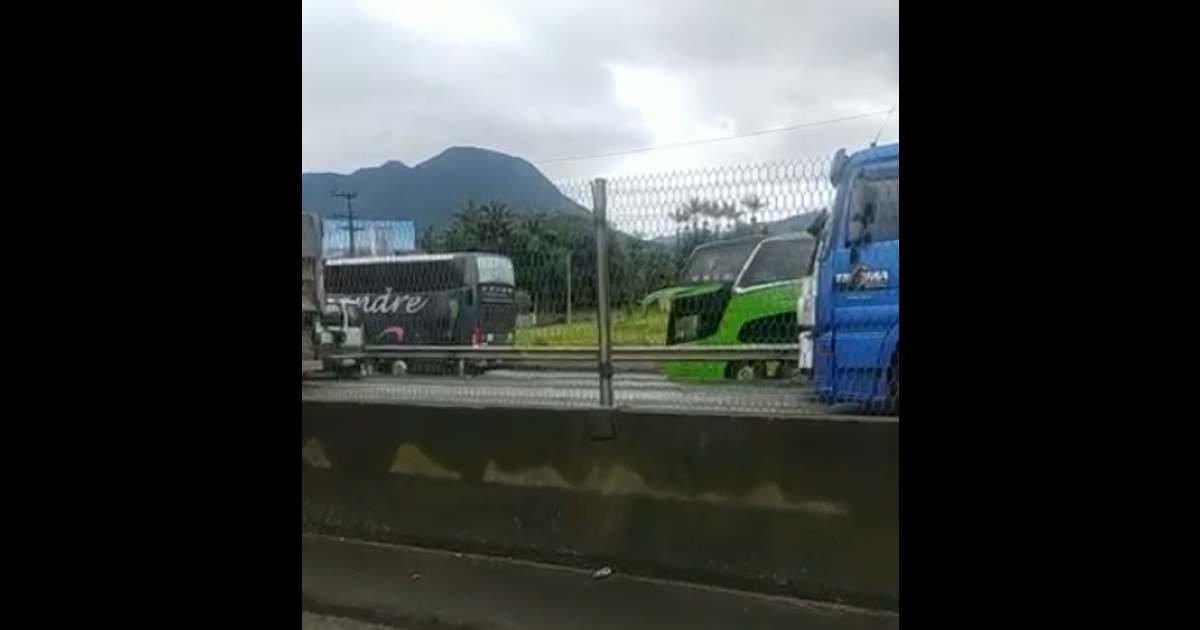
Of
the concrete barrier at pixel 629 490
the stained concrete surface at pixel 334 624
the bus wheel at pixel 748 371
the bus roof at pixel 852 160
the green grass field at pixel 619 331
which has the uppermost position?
the bus roof at pixel 852 160

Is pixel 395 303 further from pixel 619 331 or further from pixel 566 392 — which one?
pixel 619 331

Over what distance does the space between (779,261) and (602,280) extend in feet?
3.36

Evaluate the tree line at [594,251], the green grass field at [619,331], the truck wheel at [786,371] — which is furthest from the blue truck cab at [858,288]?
Result: the green grass field at [619,331]

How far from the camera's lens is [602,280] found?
5.32 metres

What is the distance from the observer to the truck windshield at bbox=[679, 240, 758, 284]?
17.6 ft

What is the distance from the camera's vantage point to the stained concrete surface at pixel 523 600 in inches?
168

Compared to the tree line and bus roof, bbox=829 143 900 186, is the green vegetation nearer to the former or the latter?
the tree line

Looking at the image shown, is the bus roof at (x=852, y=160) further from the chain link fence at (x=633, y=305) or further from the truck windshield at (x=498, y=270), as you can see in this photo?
the truck windshield at (x=498, y=270)

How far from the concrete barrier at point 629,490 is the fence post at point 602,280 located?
0.29m

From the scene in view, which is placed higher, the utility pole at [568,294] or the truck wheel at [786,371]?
the utility pole at [568,294]
